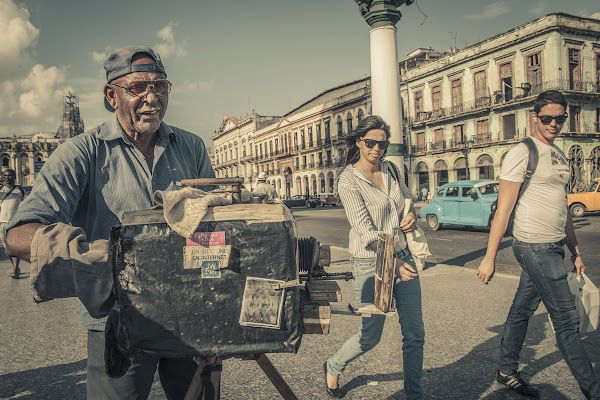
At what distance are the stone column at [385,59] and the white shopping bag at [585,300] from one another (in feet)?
15.2

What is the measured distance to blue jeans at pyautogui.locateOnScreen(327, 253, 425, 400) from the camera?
268cm

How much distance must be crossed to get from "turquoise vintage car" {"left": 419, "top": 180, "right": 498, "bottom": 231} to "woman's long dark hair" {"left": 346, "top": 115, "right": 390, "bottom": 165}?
446 inches

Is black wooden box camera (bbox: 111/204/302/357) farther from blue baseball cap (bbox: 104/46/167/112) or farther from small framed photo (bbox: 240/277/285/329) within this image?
blue baseball cap (bbox: 104/46/167/112)

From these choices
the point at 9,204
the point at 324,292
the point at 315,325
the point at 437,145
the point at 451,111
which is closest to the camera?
the point at 315,325

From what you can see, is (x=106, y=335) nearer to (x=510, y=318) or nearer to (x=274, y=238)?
(x=274, y=238)

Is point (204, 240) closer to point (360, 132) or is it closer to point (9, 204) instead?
point (360, 132)

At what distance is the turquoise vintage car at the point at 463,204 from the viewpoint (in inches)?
532

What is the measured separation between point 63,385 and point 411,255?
9.36ft

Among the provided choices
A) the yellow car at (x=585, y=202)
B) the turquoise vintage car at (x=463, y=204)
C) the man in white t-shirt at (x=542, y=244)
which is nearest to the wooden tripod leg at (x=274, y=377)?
the man in white t-shirt at (x=542, y=244)

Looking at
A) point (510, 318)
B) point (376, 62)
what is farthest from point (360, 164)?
point (376, 62)

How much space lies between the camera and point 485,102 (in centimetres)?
3503

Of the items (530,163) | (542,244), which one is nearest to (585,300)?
(542,244)

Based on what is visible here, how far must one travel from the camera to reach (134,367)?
1.64 metres

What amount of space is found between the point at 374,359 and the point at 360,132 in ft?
6.44
